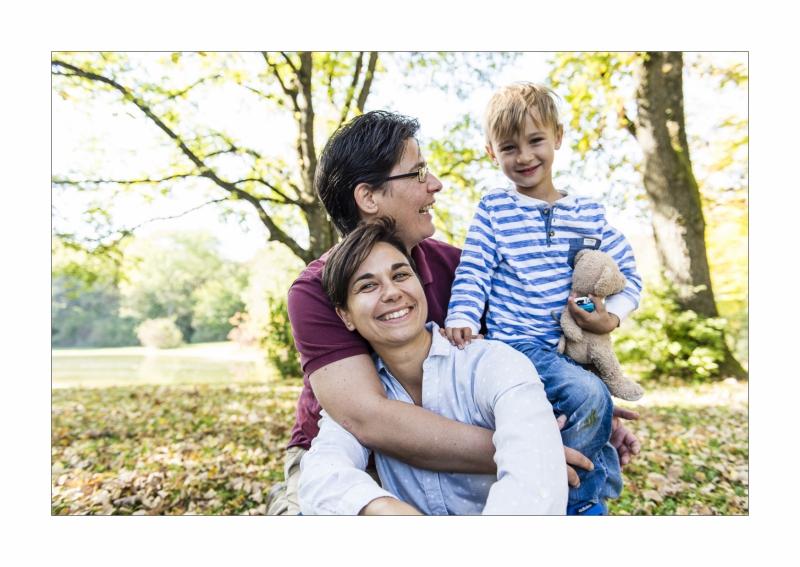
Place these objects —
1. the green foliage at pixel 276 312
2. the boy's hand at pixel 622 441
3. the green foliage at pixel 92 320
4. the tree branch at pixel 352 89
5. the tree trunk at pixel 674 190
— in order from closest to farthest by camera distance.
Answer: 1. the boy's hand at pixel 622 441
2. the tree branch at pixel 352 89
3. the tree trunk at pixel 674 190
4. the green foliage at pixel 276 312
5. the green foliage at pixel 92 320

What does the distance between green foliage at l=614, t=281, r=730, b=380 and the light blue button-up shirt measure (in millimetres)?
8308

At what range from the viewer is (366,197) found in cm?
243

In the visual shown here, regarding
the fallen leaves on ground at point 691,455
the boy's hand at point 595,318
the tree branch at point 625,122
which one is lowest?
the fallen leaves on ground at point 691,455

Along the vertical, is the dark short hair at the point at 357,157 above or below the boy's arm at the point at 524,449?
above

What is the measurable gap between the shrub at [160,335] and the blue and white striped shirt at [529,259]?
24.2m

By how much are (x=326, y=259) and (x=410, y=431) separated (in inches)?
28.9

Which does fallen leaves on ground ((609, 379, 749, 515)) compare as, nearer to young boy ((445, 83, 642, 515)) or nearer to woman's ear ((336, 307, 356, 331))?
young boy ((445, 83, 642, 515))

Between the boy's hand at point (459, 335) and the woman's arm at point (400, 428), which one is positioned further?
the boy's hand at point (459, 335)

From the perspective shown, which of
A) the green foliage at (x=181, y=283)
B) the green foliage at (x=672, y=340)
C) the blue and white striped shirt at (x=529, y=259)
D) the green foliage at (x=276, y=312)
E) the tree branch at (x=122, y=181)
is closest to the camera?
the blue and white striped shirt at (x=529, y=259)

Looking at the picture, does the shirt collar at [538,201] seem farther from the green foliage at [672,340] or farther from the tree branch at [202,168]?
the green foliage at [672,340]

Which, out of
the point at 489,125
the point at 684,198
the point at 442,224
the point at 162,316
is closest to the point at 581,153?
the point at 684,198

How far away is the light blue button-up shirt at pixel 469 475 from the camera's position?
1659mm

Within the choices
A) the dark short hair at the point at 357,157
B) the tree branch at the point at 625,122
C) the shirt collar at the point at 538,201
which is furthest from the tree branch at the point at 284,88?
the shirt collar at the point at 538,201
